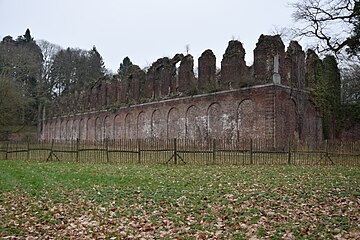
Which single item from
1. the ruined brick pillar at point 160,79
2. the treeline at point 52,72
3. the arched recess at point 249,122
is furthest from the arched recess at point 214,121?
the treeline at point 52,72

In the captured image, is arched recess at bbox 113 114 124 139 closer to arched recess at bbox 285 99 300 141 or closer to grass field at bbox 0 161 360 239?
arched recess at bbox 285 99 300 141

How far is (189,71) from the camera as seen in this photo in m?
32.4

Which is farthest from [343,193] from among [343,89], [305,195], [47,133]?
[47,133]

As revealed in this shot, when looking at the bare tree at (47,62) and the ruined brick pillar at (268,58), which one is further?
the bare tree at (47,62)

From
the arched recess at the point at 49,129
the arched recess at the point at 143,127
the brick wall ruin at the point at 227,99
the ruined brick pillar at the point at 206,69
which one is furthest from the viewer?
the arched recess at the point at 49,129

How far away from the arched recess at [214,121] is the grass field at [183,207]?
1475 cm

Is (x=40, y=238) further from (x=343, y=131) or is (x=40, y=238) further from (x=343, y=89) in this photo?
(x=343, y=89)

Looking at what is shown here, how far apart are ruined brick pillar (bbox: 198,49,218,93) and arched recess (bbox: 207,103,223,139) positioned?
1932 mm

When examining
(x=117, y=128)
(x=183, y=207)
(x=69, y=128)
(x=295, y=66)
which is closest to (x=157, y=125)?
(x=117, y=128)

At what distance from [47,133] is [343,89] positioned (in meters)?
44.7

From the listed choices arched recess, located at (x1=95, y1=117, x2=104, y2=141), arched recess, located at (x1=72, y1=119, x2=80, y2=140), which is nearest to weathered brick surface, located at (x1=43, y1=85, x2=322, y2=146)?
arched recess, located at (x1=95, y1=117, x2=104, y2=141)

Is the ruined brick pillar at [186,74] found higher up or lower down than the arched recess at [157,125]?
higher up

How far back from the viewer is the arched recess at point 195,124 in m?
29.0

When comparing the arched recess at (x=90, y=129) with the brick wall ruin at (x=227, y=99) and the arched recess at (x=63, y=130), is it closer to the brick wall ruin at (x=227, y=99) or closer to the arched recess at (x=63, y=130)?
the brick wall ruin at (x=227, y=99)
